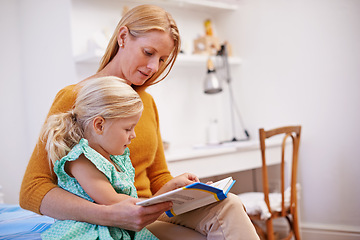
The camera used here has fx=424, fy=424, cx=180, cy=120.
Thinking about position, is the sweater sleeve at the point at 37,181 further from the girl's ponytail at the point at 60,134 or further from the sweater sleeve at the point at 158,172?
the sweater sleeve at the point at 158,172

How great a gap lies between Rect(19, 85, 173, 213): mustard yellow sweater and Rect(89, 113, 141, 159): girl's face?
6.6 inches

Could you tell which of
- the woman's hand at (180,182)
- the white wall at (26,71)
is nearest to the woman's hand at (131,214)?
the woman's hand at (180,182)

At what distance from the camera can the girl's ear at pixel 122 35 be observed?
1.47 m

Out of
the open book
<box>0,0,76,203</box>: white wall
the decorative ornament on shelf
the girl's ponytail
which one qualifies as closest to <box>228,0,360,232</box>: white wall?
the decorative ornament on shelf

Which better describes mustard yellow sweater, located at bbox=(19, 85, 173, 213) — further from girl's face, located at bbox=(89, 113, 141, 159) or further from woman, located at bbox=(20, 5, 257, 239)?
girl's face, located at bbox=(89, 113, 141, 159)

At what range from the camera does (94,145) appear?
121 cm

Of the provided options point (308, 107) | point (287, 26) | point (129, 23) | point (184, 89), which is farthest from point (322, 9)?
point (129, 23)

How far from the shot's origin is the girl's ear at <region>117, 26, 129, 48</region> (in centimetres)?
147

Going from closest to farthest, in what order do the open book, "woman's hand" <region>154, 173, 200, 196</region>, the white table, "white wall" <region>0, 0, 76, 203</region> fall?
1. the open book
2. "woman's hand" <region>154, 173, 200, 196</region>
3. the white table
4. "white wall" <region>0, 0, 76, 203</region>

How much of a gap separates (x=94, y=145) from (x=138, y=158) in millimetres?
312

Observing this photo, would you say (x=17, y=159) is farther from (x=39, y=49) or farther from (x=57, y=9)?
(x=57, y=9)

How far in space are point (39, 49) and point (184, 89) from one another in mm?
1055

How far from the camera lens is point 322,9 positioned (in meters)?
2.78

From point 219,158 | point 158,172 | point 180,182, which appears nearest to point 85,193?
point 180,182
